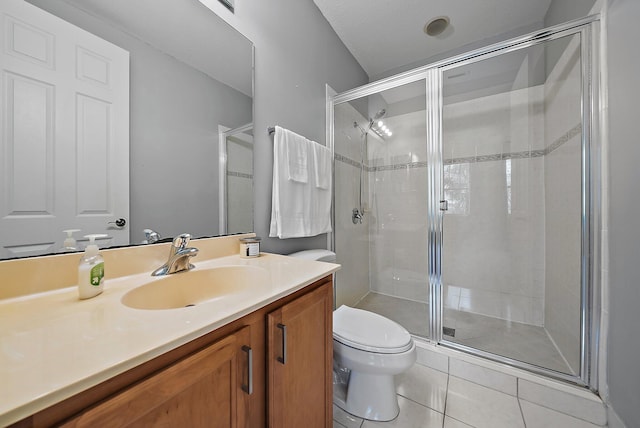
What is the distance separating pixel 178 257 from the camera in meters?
0.84

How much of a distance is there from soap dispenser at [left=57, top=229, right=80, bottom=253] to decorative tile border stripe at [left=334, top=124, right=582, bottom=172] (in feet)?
5.44

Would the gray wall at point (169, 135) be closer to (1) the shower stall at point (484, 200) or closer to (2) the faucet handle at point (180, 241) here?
(2) the faucet handle at point (180, 241)

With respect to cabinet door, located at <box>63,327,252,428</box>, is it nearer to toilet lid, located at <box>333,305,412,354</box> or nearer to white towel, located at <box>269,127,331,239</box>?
toilet lid, located at <box>333,305,412,354</box>

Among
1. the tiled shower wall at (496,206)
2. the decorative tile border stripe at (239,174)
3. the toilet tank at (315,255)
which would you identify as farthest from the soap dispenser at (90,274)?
the tiled shower wall at (496,206)

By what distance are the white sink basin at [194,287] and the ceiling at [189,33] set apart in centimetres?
89

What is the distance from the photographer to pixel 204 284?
2.94 feet

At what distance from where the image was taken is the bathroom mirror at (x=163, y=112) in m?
0.66

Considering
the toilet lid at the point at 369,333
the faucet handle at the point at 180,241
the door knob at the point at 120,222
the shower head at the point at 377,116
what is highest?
the shower head at the point at 377,116

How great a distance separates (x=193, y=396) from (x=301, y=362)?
366 millimetres

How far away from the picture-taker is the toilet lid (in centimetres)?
105

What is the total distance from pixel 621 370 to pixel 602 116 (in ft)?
3.81

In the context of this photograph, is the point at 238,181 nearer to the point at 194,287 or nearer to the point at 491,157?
the point at 194,287

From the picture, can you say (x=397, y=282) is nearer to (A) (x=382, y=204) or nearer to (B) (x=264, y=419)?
(A) (x=382, y=204)

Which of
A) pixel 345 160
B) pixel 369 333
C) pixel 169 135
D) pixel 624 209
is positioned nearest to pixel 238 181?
pixel 169 135
